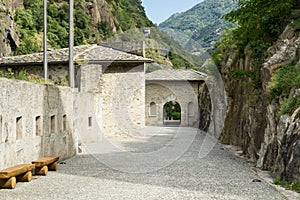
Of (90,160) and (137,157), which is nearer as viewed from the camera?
(90,160)

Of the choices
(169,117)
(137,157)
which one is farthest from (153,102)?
(137,157)

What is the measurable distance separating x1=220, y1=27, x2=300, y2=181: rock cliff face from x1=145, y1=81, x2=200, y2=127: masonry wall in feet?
52.4

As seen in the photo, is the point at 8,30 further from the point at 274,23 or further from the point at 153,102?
the point at 274,23

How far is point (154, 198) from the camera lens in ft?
23.8

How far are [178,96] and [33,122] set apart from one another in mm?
25333

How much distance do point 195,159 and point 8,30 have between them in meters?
21.2

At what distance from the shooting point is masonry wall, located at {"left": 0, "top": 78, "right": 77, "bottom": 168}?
8.48 metres

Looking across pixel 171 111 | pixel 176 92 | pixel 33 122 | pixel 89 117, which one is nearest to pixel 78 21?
pixel 171 111

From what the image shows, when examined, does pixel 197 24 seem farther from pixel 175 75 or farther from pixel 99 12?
pixel 175 75

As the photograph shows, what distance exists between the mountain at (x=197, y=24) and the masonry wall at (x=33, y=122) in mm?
39385

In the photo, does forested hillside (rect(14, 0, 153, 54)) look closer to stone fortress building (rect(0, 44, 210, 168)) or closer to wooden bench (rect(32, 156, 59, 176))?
stone fortress building (rect(0, 44, 210, 168))

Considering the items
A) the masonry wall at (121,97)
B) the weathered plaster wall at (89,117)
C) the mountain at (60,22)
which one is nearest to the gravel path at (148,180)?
the weathered plaster wall at (89,117)

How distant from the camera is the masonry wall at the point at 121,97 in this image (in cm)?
2195

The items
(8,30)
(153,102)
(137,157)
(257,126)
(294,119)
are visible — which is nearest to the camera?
(294,119)
